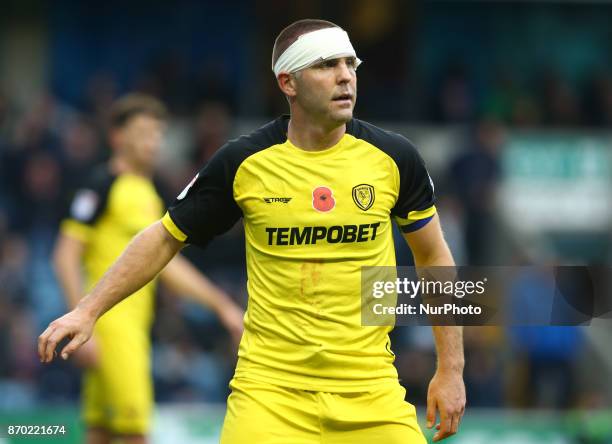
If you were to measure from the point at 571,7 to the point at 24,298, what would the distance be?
10502 mm

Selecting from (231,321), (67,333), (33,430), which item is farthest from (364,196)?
(33,430)

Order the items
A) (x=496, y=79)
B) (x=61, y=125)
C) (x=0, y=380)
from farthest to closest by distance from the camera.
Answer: (x=496, y=79), (x=61, y=125), (x=0, y=380)

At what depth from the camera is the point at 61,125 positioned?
56.4 feet

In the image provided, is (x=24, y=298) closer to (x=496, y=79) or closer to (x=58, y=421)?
(x=58, y=421)

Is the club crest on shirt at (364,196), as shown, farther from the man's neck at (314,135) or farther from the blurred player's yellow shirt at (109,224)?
the blurred player's yellow shirt at (109,224)

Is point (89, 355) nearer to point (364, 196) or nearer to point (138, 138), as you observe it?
point (138, 138)

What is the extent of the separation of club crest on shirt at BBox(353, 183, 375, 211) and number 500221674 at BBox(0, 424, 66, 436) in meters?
4.51

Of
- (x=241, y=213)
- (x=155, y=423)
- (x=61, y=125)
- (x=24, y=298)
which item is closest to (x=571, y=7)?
(x=61, y=125)

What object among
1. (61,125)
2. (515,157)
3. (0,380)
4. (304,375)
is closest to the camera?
(304,375)

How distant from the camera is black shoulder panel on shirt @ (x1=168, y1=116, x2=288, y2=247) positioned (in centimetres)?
587

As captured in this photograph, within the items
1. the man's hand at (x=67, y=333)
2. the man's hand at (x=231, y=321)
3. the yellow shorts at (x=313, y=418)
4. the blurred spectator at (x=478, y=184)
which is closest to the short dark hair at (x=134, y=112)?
the man's hand at (x=231, y=321)

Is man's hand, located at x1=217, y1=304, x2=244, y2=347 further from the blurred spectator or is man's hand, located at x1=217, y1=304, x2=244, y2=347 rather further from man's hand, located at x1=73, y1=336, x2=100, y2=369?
the blurred spectator

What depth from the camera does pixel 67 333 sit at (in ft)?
18.9

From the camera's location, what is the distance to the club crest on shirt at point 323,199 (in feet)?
19.0
